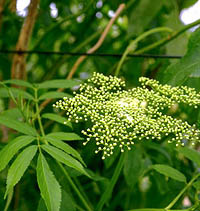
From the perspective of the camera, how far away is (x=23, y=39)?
96 cm

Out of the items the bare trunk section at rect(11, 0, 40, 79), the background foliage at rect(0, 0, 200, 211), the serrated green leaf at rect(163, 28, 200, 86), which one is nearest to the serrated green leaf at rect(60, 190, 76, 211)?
the background foliage at rect(0, 0, 200, 211)

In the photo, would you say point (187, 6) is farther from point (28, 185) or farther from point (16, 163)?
point (16, 163)

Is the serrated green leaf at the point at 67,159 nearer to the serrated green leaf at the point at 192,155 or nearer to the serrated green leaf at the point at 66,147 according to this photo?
the serrated green leaf at the point at 66,147

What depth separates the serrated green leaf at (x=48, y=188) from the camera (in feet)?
1.41

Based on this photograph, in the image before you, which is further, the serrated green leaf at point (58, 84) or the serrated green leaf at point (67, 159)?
the serrated green leaf at point (58, 84)

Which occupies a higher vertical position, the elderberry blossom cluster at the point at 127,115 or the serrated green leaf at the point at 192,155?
the elderberry blossom cluster at the point at 127,115

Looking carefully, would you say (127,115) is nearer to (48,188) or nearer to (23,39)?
(48,188)

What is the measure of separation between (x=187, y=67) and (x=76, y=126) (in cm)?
42

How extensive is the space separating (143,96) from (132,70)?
26.0 inches

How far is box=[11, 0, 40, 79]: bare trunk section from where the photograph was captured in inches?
36.3

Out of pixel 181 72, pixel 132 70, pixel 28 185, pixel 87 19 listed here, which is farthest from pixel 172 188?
pixel 87 19

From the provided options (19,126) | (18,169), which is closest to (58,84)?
(19,126)

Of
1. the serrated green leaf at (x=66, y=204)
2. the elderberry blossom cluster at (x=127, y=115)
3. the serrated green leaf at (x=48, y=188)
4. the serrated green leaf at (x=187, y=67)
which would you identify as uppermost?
the serrated green leaf at (x=187, y=67)

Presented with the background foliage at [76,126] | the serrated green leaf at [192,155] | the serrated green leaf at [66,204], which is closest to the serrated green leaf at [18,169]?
the background foliage at [76,126]
